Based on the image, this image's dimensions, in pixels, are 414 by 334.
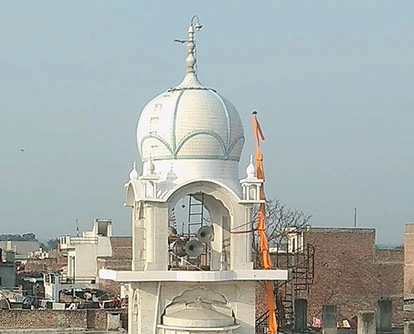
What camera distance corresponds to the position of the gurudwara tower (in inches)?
787

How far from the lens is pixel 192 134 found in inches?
792

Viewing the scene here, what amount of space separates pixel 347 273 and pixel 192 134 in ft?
101

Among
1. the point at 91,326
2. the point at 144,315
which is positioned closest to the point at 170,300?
the point at 144,315

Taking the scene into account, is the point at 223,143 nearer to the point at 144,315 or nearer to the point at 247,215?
the point at 247,215

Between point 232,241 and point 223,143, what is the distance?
2.19 m

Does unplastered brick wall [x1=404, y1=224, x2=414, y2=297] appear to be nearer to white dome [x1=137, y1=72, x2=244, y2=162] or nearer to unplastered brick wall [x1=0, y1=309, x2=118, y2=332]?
unplastered brick wall [x1=0, y1=309, x2=118, y2=332]

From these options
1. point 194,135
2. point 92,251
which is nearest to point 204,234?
point 194,135

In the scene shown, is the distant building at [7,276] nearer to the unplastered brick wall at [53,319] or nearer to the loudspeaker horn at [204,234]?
the unplastered brick wall at [53,319]

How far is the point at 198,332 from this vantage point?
1959 centimetres

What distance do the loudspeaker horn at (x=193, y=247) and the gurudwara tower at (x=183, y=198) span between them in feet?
0.07

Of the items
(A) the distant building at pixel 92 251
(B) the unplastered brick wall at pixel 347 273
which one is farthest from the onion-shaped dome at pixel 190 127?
(A) the distant building at pixel 92 251

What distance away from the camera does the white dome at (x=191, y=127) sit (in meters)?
20.1

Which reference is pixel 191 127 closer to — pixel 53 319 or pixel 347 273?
pixel 53 319

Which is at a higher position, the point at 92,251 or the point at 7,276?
the point at 92,251
